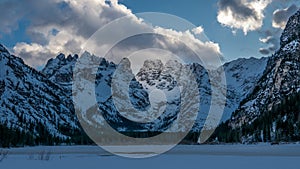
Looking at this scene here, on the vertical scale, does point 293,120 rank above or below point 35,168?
above

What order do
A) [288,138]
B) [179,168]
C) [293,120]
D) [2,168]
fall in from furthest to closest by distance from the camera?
[293,120] → [288,138] → [179,168] → [2,168]

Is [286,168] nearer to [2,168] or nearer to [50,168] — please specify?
[50,168]

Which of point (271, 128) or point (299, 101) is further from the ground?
point (299, 101)

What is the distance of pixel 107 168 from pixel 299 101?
18783cm

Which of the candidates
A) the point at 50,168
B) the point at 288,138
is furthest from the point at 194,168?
the point at 288,138

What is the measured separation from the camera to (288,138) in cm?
17338

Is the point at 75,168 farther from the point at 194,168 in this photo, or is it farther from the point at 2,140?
the point at 2,140

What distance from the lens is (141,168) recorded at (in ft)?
93.0

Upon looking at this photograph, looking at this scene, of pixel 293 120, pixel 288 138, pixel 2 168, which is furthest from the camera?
pixel 293 120

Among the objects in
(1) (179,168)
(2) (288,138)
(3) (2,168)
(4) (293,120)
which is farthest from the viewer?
(4) (293,120)

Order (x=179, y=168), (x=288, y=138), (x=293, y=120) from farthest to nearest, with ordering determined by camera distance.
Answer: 1. (x=293, y=120)
2. (x=288, y=138)
3. (x=179, y=168)

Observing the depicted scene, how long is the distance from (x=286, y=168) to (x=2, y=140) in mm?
172166

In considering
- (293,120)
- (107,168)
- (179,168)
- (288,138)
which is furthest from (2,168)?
(293,120)

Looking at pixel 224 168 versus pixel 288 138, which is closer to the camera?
pixel 224 168
